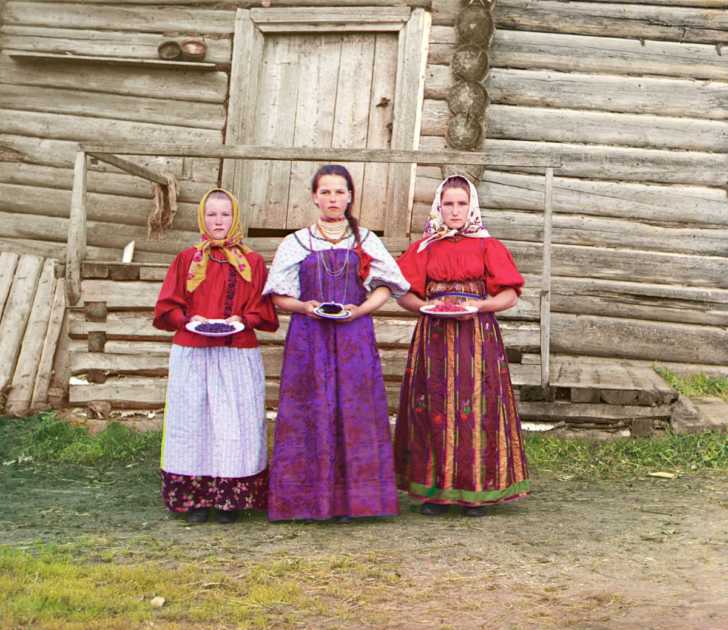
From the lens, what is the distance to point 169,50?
8031 mm

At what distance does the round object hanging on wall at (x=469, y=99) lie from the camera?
7527 mm

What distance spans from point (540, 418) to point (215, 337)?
2.66 meters

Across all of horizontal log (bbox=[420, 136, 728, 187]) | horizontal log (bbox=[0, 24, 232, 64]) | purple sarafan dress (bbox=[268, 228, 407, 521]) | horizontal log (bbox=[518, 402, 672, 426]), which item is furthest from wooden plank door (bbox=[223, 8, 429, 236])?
purple sarafan dress (bbox=[268, 228, 407, 521])

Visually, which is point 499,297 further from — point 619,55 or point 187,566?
point 619,55

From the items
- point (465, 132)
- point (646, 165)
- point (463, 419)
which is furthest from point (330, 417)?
point (646, 165)

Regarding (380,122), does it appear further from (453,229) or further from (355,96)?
(453,229)

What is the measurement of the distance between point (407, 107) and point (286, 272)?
3533 millimetres

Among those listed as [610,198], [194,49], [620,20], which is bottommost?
[610,198]

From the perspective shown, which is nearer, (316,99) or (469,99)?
(469,99)

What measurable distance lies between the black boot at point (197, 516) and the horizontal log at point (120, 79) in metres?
4.46

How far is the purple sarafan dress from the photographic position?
449 centimetres

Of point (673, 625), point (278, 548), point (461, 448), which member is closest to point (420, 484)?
point (461, 448)

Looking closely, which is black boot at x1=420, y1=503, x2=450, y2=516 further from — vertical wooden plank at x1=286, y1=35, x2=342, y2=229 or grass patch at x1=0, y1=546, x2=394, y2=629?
vertical wooden plank at x1=286, y1=35, x2=342, y2=229

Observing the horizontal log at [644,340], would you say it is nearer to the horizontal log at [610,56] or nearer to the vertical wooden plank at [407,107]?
the vertical wooden plank at [407,107]
